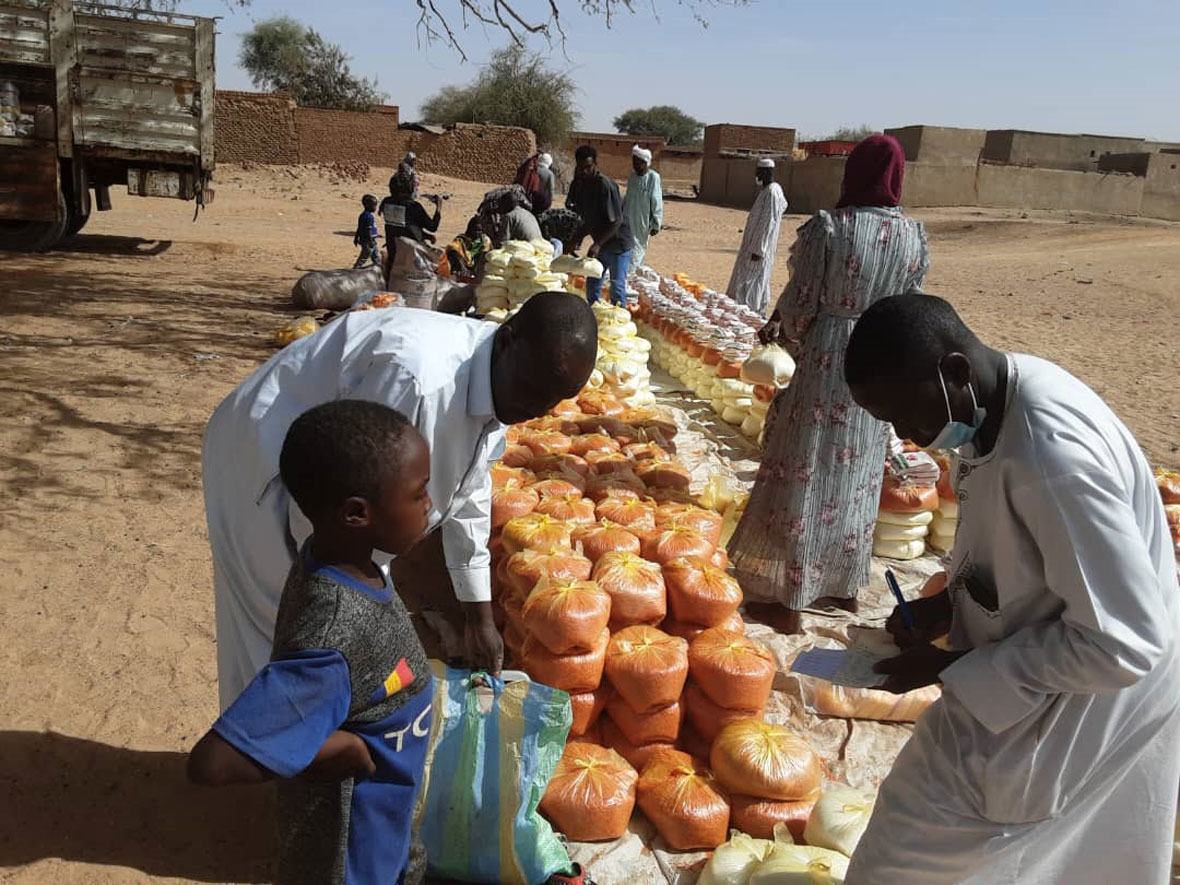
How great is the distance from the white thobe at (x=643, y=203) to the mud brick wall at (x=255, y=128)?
1853cm

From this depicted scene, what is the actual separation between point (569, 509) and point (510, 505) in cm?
25

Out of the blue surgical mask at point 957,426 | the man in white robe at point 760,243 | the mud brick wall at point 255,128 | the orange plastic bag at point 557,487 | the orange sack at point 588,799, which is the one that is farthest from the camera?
the mud brick wall at point 255,128

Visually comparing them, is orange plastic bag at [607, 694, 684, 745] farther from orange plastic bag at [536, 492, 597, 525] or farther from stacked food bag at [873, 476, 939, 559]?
stacked food bag at [873, 476, 939, 559]

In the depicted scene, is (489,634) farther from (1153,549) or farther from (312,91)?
(312,91)

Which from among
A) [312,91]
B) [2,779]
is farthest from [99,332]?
[312,91]

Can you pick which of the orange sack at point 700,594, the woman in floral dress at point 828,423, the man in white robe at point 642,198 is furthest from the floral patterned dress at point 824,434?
the man in white robe at point 642,198

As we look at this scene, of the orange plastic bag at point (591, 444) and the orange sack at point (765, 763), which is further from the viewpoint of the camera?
the orange plastic bag at point (591, 444)

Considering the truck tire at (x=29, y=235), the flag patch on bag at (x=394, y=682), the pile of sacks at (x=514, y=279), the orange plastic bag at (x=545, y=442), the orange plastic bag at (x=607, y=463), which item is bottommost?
the orange plastic bag at (x=607, y=463)

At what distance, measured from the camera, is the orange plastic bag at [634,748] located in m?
2.70

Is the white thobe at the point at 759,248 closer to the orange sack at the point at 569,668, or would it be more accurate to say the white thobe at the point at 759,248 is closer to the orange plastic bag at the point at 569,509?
the orange plastic bag at the point at 569,509

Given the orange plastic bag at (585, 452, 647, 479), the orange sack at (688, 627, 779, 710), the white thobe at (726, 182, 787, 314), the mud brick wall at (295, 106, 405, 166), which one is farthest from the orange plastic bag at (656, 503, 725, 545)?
the mud brick wall at (295, 106, 405, 166)

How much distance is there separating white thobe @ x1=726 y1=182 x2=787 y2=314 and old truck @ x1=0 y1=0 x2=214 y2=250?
7334mm

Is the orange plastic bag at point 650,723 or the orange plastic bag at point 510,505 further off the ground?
the orange plastic bag at point 510,505

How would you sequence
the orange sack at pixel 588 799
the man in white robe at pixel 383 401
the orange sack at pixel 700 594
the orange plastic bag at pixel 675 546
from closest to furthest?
the man in white robe at pixel 383 401
the orange sack at pixel 588 799
the orange sack at pixel 700 594
the orange plastic bag at pixel 675 546
